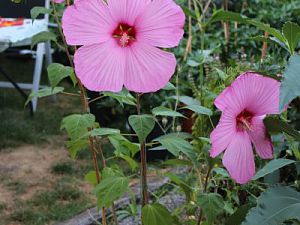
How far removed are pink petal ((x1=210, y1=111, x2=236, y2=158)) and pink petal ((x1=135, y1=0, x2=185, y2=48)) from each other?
0.16 meters

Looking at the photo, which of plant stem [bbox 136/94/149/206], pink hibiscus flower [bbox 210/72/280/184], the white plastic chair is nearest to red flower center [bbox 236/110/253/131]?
pink hibiscus flower [bbox 210/72/280/184]

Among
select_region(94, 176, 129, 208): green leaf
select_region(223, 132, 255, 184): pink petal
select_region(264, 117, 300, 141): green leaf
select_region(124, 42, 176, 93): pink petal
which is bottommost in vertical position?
select_region(94, 176, 129, 208): green leaf

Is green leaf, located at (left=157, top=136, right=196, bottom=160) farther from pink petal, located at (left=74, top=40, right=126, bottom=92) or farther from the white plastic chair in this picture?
the white plastic chair

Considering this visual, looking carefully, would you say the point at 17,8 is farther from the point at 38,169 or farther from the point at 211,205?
the point at 211,205

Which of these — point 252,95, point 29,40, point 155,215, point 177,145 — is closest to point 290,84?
point 252,95

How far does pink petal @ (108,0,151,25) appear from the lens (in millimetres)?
955

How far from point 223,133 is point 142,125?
0.59ft

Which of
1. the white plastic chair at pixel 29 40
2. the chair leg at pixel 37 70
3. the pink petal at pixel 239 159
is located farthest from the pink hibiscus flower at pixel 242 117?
the chair leg at pixel 37 70

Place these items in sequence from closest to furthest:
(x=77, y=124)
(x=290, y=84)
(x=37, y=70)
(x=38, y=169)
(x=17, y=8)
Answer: (x=290, y=84), (x=77, y=124), (x=38, y=169), (x=17, y=8), (x=37, y=70)

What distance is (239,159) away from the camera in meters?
1.03

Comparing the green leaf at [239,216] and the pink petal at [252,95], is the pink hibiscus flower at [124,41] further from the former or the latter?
the green leaf at [239,216]

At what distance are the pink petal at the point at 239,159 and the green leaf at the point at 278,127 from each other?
5 centimetres

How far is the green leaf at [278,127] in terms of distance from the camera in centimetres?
102

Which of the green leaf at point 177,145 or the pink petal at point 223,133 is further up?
the pink petal at point 223,133
